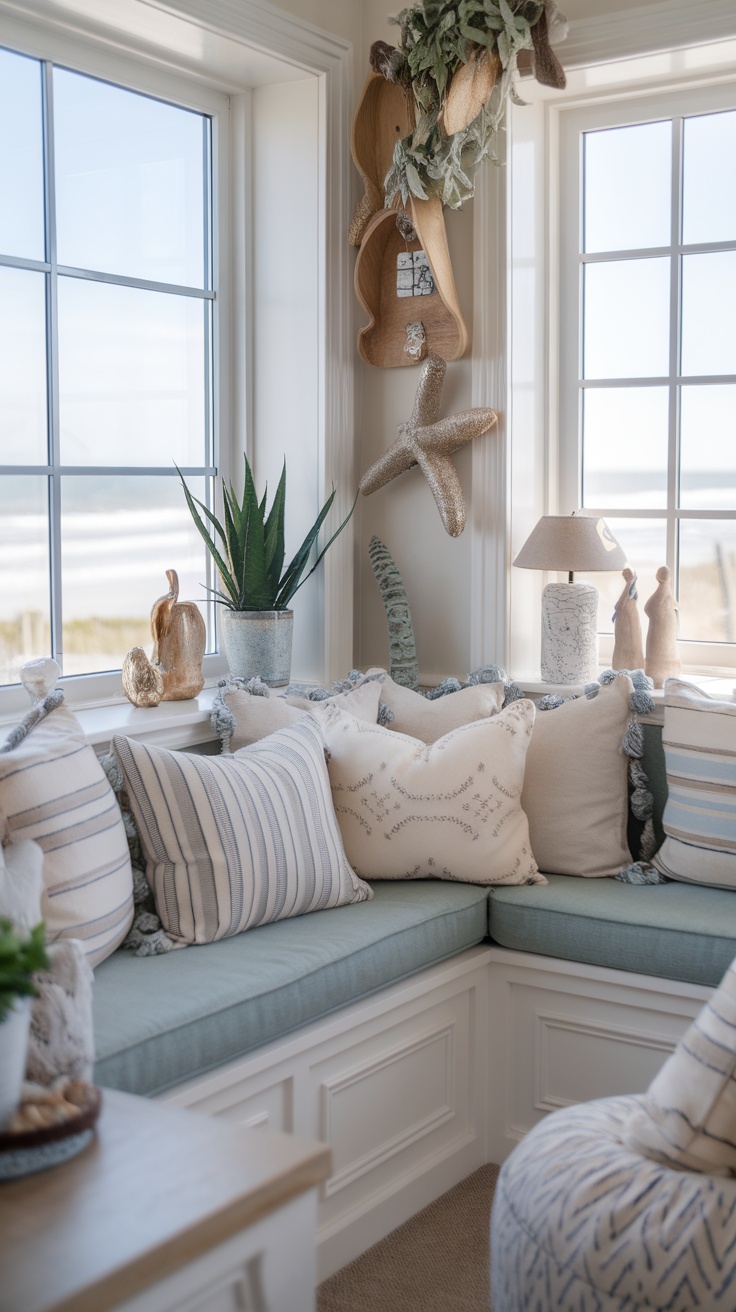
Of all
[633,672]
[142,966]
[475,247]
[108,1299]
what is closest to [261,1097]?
[142,966]

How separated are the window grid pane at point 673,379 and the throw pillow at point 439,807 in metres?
0.78

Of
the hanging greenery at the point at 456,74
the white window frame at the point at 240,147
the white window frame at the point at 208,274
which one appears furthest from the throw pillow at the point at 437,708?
the hanging greenery at the point at 456,74

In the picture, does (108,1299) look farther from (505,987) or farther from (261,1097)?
(505,987)

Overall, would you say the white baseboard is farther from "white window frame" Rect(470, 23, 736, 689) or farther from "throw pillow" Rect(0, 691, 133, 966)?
"white window frame" Rect(470, 23, 736, 689)

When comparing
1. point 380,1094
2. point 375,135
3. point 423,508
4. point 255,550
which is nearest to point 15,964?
point 380,1094

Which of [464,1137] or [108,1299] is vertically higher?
[108,1299]

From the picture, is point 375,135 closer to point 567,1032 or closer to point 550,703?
point 550,703

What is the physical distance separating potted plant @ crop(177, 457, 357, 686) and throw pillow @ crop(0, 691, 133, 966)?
2.68 feet

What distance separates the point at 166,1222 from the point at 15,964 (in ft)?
0.91

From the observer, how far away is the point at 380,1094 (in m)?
2.30

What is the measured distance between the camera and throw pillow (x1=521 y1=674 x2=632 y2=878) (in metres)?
2.71

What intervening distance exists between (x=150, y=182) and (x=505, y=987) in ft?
6.71

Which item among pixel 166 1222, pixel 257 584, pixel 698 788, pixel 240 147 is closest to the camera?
pixel 166 1222

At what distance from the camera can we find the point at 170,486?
3.16m
